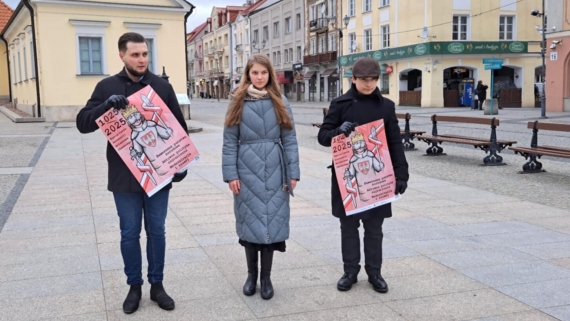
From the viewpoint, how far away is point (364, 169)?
14.5ft

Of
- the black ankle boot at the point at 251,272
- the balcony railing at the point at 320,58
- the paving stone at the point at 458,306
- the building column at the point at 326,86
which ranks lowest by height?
the paving stone at the point at 458,306

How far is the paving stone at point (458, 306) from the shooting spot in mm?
3951

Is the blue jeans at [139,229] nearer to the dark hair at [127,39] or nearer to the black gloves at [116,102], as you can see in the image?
the black gloves at [116,102]

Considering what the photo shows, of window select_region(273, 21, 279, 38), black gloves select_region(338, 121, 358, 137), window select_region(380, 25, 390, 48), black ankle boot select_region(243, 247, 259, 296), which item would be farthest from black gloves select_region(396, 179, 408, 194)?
window select_region(273, 21, 279, 38)

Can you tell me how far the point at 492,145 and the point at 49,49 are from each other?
19.4 meters

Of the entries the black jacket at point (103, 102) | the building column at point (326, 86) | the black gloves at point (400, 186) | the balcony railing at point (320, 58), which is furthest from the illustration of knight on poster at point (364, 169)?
the building column at point (326, 86)

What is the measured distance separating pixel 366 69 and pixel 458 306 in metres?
1.80

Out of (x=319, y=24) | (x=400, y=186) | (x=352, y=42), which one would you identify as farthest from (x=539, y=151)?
(x=319, y=24)

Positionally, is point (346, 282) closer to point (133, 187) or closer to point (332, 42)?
point (133, 187)

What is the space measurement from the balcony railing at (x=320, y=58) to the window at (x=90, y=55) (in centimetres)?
3065

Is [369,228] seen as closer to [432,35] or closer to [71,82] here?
[71,82]

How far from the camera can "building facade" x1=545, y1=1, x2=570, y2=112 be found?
2856 cm

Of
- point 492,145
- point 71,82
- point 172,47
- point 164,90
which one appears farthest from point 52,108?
point 164,90

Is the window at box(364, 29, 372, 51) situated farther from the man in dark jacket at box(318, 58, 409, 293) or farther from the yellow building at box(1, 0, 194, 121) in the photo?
the man in dark jacket at box(318, 58, 409, 293)
